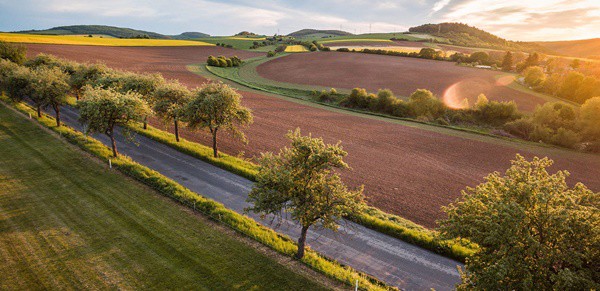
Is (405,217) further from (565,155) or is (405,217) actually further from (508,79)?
(508,79)

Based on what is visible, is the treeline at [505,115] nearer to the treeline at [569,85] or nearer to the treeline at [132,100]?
the treeline at [569,85]

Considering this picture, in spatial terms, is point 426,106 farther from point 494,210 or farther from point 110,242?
point 110,242

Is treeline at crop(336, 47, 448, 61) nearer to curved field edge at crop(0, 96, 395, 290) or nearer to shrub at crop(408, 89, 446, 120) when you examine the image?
shrub at crop(408, 89, 446, 120)

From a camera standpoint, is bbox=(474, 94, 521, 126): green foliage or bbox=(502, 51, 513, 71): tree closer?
bbox=(474, 94, 521, 126): green foliage

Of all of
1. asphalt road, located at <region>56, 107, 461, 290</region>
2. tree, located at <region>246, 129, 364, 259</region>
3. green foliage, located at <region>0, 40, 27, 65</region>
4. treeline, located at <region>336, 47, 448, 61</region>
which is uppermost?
treeline, located at <region>336, 47, 448, 61</region>

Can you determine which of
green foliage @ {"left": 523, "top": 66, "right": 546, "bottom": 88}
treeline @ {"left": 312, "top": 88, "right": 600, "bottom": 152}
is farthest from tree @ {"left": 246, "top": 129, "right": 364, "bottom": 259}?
green foliage @ {"left": 523, "top": 66, "right": 546, "bottom": 88}

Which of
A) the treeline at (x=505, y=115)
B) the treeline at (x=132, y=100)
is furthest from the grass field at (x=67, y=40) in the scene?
the treeline at (x=505, y=115)
